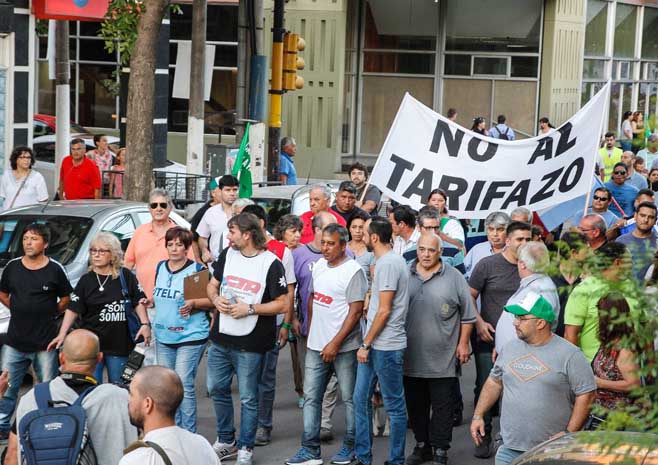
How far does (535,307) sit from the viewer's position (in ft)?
23.3

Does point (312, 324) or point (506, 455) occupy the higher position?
point (312, 324)

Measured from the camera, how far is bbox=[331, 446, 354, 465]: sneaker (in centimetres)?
923

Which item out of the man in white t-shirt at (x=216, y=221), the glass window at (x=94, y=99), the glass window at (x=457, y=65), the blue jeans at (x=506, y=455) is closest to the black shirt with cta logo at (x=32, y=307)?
the man in white t-shirt at (x=216, y=221)

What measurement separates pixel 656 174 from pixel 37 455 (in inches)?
551

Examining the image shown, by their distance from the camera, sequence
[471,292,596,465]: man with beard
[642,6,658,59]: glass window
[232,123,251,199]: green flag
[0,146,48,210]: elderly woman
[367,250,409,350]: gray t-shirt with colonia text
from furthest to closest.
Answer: [642,6,658,59]: glass window < [232,123,251,199]: green flag < [0,146,48,210]: elderly woman < [367,250,409,350]: gray t-shirt with colonia text < [471,292,596,465]: man with beard

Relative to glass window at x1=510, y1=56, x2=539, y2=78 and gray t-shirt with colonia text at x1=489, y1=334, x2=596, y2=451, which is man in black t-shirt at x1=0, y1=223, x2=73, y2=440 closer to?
gray t-shirt with colonia text at x1=489, y1=334, x2=596, y2=451

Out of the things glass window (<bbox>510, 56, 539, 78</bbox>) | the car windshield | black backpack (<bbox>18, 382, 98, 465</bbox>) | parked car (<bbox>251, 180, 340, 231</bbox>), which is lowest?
black backpack (<bbox>18, 382, 98, 465</bbox>)

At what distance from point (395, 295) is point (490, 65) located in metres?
26.4

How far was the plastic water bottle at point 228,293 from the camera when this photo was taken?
9.05m

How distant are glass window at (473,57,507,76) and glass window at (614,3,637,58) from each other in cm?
623

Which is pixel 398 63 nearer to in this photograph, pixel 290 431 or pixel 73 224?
pixel 73 224

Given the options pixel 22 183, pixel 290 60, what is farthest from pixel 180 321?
pixel 290 60

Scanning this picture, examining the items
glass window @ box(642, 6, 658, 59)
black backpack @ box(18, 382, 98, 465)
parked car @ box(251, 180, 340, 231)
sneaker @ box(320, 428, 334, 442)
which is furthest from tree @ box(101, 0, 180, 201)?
glass window @ box(642, 6, 658, 59)

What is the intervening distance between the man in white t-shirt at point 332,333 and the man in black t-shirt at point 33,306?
1966mm
